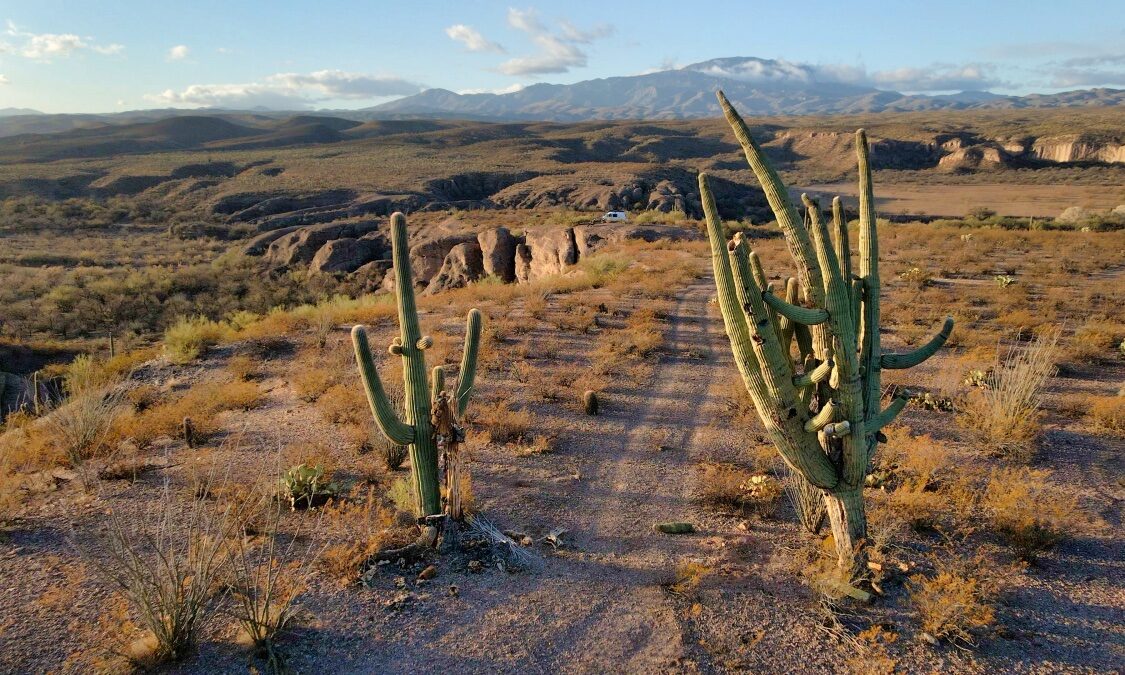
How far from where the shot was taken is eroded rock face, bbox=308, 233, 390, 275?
29328mm

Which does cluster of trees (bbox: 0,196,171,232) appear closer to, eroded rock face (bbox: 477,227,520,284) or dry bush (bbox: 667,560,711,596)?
eroded rock face (bbox: 477,227,520,284)

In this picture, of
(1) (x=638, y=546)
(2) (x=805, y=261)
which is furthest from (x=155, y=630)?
(2) (x=805, y=261)

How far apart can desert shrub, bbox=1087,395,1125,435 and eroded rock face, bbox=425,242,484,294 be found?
19.6 meters

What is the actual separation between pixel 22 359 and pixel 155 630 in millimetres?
15264

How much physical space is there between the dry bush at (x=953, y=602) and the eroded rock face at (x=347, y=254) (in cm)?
2826

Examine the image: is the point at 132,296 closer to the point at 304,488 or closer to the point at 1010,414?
the point at 304,488

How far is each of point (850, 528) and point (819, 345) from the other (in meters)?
1.55

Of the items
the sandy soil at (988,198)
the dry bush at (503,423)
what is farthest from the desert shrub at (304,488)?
the sandy soil at (988,198)

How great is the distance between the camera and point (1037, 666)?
4.00 metres

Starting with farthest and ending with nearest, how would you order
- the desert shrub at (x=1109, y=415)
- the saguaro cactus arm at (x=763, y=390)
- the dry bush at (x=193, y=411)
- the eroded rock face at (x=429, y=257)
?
1. the eroded rock face at (x=429, y=257)
2. the dry bush at (x=193, y=411)
3. the desert shrub at (x=1109, y=415)
4. the saguaro cactus arm at (x=763, y=390)

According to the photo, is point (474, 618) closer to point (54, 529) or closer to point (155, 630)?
point (155, 630)

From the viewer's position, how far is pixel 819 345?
4457 millimetres

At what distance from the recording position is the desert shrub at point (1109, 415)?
7223mm

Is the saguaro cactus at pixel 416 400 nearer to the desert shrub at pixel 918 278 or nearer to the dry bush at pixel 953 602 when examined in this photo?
the dry bush at pixel 953 602
